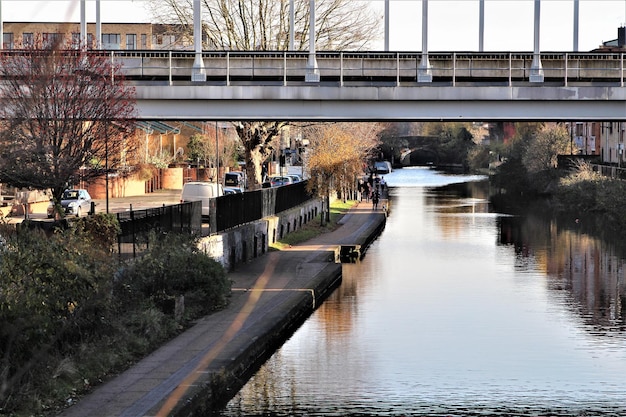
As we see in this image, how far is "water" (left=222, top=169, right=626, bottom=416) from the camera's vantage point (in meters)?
20.7

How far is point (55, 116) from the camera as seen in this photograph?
3647cm

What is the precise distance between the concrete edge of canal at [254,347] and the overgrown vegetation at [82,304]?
1.59 meters

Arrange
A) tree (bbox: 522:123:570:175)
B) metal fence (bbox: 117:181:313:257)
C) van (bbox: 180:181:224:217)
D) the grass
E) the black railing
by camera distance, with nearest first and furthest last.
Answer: metal fence (bbox: 117:181:313:257) < the black railing < the grass < van (bbox: 180:181:224:217) < tree (bbox: 522:123:570:175)

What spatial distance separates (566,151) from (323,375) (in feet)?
283

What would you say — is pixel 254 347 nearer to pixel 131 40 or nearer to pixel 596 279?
pixel 596 279

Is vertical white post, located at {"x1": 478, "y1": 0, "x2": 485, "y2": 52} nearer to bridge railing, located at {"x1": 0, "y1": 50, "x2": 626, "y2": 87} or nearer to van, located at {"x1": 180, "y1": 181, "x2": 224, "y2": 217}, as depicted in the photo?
bridge railing, located at {"x1": 0, "y1": 50, "x2": 626, "y2": 87}

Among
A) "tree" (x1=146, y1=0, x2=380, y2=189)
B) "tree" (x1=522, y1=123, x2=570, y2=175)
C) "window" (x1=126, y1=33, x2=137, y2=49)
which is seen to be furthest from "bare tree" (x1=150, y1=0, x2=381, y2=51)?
"window" (x1=126, y1=33, x2=137, y2=49)

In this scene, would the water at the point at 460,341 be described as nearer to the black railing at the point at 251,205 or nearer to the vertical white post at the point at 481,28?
the black railing at the point at 251,205

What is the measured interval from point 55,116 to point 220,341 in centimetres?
1571

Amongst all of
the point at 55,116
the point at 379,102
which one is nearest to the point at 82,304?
the point at 55,116

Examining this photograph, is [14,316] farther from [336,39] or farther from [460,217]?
[460,217]

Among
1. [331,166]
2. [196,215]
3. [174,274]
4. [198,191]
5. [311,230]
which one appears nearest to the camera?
[174,274]

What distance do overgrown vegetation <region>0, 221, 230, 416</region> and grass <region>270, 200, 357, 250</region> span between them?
18432mm

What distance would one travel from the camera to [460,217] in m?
74.7
